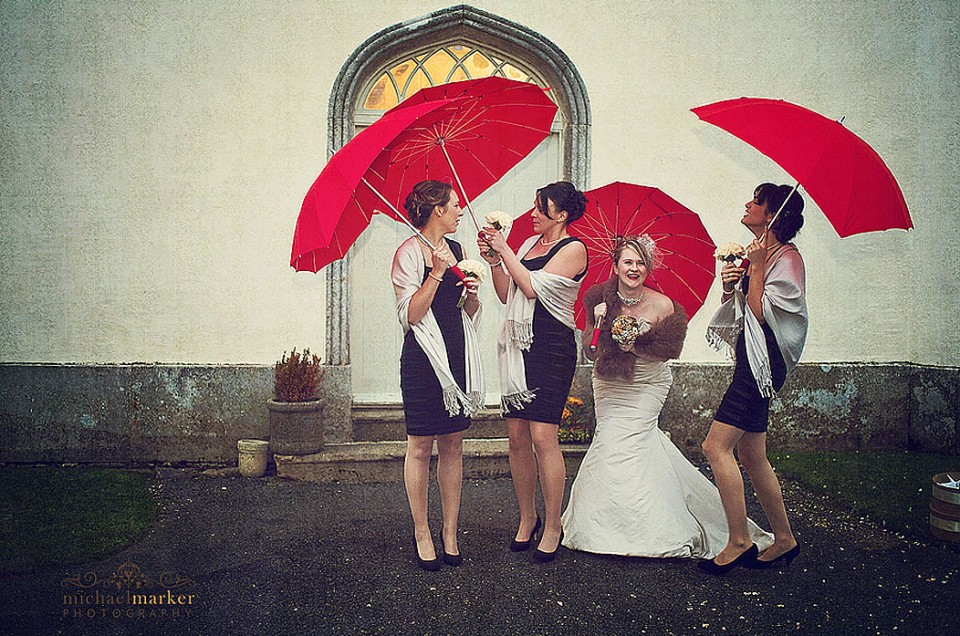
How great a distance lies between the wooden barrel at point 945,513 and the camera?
489cm

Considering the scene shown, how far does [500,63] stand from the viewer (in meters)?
7.39

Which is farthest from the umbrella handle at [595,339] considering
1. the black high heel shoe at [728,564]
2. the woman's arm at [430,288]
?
the black high heel shoe at [728,564]

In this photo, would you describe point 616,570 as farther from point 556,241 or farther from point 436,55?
point 436,55

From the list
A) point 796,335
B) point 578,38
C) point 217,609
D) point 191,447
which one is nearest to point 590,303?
point 796,335

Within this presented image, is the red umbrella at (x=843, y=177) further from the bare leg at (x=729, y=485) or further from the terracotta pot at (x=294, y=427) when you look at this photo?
the terracotta pot at (x=294, y=427)

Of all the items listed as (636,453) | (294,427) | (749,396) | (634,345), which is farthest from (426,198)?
(294,427)

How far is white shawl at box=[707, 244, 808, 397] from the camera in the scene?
13.9ft

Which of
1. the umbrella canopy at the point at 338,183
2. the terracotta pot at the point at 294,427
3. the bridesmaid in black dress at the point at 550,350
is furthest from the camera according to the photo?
the terracotta pot at the point at 294,427

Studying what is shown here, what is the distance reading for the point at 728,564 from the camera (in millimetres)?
4375

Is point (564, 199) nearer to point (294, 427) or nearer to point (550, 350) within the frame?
point (550, 350)

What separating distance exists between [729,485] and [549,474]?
0.93m

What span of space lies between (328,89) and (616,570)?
4.49 meters

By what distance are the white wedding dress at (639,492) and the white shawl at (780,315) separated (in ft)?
2.00

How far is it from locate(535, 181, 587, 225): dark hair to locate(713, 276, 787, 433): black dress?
3.22ft
